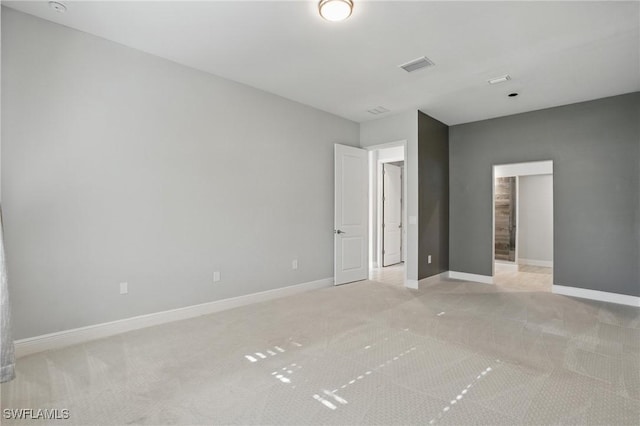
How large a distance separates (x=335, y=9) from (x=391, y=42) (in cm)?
87

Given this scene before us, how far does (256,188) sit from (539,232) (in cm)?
683

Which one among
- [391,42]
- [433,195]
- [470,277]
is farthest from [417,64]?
[470,277]

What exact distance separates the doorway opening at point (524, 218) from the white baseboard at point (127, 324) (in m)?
5.46

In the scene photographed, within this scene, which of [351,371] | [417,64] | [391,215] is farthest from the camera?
[391,215]

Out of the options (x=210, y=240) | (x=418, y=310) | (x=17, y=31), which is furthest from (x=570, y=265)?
(x=17, y=31)

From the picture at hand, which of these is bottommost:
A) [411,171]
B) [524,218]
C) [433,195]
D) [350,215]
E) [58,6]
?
[524,218]

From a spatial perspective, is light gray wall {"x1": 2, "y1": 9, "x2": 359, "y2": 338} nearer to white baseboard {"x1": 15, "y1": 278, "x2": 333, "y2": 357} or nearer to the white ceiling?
white baseboard {"x1": 15, "y1": 278, "x2": 333, "y2": 357}

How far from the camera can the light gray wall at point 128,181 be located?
9.07ft

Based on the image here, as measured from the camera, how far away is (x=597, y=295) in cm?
459

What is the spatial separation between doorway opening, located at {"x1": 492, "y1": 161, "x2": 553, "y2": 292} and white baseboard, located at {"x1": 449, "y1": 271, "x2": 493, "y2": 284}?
1.51m

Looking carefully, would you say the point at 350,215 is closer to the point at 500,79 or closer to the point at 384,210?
the point at 384,210

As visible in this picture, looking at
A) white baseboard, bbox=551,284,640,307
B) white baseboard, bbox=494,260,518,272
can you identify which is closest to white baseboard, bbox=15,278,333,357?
white baseboard, bbox=551,284,640,307

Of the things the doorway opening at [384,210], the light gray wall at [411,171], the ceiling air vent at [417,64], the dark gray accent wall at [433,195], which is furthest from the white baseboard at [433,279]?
the ceiling air vent at [417,64]

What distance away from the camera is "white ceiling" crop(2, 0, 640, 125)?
269 cm
